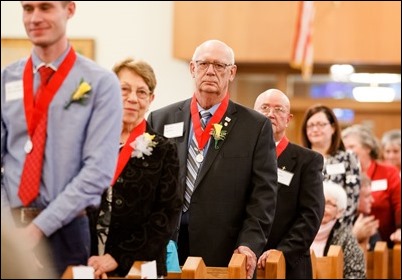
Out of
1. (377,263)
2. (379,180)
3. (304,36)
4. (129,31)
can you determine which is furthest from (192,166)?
(129,31)

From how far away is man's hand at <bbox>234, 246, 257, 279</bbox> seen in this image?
4.77m

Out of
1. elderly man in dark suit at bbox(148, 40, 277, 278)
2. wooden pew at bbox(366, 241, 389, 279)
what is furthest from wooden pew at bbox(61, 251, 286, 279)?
wooden pew at bbox(366, 241, 389, 279)

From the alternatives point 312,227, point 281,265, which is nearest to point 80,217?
point 281,265

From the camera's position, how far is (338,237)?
691 cm

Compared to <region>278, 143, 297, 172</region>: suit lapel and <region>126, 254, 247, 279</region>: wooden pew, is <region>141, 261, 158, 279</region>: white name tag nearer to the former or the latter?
<region>126, 254, 247, 279</region>: wooden pew

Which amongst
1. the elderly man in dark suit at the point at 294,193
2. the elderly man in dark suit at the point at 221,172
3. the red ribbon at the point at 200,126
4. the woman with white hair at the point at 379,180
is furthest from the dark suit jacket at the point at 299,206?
the woman with white hair at the point at 379,180

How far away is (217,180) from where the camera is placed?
5.07 meters

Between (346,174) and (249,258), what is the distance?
271 centimetres

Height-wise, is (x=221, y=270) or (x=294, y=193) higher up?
(x=294, y=193)

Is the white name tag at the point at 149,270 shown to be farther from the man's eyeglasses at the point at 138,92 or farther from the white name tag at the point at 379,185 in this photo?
the white name tag at the point at 379,185

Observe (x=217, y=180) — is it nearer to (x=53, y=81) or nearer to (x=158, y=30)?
(x=53, y=81)

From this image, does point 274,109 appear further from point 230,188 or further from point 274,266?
point 274,266

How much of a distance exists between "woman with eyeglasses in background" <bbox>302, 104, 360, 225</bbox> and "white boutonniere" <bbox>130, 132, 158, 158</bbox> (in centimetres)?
329

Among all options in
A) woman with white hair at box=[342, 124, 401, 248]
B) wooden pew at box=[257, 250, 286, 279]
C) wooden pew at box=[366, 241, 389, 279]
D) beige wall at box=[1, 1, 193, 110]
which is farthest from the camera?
beige wall at box=[1, 1, 193, 110]
